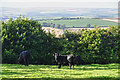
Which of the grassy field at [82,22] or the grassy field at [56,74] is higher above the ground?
the grassy field at [82,22]

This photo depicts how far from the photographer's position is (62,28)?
1645 centimetres

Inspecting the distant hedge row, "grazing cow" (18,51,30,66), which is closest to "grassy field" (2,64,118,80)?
"grazing cow" (18,51,30,66)

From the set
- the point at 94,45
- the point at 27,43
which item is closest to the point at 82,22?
the point at 94,45

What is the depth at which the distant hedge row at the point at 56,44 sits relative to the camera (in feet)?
51.4

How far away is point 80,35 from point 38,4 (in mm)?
4046

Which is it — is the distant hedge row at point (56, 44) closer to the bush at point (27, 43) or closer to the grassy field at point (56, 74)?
the bush at point (27, 43)

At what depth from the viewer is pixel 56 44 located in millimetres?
16031

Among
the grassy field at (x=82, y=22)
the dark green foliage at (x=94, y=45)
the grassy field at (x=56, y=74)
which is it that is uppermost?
the grassy field at (x=82, y=22)

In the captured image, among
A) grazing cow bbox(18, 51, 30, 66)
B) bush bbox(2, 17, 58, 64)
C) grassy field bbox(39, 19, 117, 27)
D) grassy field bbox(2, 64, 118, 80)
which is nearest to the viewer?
grassy field bbox(2, 64, 118, 80)

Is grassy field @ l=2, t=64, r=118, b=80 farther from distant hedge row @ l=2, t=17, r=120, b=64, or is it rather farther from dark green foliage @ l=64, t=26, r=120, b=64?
distant hedge row @ l=2, t=17, r=120, b=64

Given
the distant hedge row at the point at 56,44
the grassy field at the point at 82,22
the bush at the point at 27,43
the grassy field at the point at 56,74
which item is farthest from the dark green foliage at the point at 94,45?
the grassy field at the point at 56,74

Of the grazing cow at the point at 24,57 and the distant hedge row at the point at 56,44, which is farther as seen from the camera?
the distant hedge row at the point at 56,44

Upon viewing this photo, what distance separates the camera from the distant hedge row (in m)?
15.7

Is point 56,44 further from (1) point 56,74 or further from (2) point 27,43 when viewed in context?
(1) point 56,74
